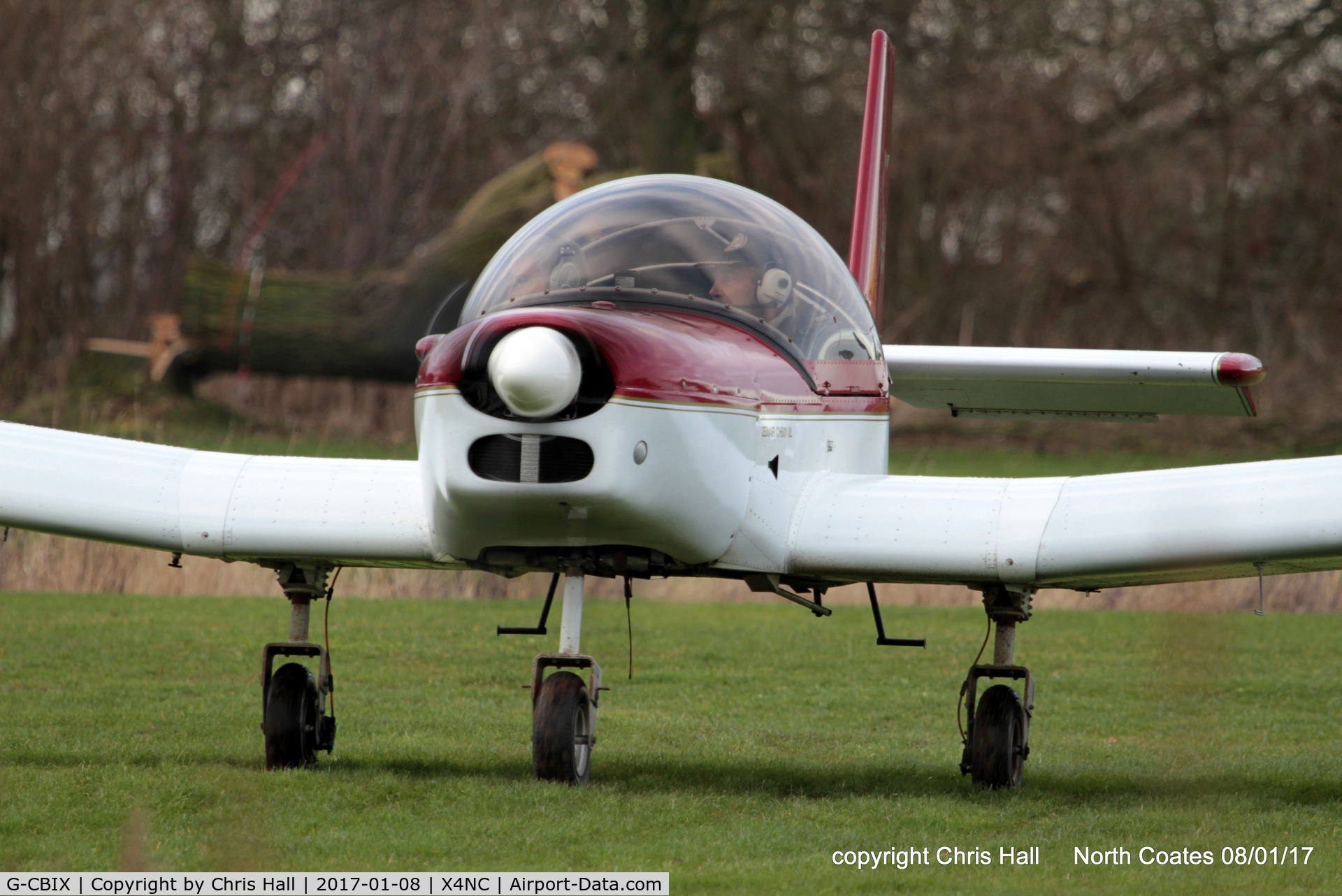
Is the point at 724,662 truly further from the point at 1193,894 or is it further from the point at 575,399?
the point at 1193,894

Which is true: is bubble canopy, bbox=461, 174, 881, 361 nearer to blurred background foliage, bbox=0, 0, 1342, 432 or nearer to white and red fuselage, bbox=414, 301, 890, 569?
white and red fuselage, bbox=414, 301, 890, 569

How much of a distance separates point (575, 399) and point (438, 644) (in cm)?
678

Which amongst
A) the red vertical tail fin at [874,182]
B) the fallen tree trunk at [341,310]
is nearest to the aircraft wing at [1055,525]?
the red vertical tail fin at [874,182]

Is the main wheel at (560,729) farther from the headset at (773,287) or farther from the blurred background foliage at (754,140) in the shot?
the blurred background foliage at (754,140)

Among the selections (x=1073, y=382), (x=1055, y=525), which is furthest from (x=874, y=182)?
(x=1055, y=525)

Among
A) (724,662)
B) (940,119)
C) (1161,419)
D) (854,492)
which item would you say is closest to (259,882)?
(854,492)

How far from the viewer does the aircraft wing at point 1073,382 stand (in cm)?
751

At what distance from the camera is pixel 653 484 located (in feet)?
17.9

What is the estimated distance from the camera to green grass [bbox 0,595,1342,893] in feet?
15.4

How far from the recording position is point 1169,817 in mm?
5879

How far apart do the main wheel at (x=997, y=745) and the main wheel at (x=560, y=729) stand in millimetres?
1719

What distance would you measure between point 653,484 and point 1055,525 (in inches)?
64.9

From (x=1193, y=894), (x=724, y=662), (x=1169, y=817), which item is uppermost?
(x=724, y=662)

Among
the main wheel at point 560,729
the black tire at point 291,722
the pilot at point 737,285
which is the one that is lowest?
the main wheel at point 560,729
